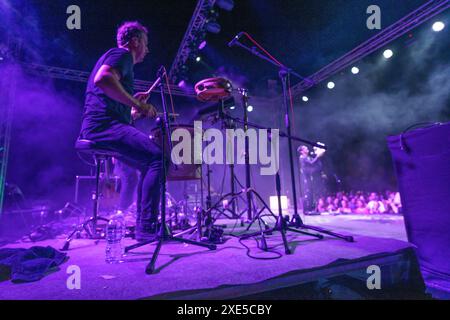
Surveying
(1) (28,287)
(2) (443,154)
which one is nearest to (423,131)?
(2) (443,154)

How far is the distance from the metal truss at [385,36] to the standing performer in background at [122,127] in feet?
10.8

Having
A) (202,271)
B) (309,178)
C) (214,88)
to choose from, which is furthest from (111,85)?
(309,178)

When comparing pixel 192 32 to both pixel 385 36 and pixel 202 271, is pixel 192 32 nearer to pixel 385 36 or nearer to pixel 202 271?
pixel 385 36

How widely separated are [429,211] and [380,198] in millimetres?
6496

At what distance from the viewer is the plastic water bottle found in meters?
1.77

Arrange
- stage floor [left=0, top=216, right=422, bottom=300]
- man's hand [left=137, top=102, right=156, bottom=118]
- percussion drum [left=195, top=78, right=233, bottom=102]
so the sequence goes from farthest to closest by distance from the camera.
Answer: percussion drum [left=195, top=78, right=233, bottom=102]
man's hand [left=137, top=102, right=156, bottom=118]
stage floor [left=0, top=216, right=422, bottom=300]

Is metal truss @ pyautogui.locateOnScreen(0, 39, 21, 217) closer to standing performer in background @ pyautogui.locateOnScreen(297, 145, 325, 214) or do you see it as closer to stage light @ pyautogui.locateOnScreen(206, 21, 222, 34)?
stage light @ pyautogui.locateOnScreen(206, 21, 222, 34)

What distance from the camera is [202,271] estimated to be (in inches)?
57.5

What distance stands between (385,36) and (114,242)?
7.62m

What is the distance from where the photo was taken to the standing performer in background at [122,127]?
2021 millimetres

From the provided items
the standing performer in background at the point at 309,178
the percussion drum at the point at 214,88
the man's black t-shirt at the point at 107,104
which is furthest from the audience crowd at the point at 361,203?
the man's black t-shirt at the point at 107,104

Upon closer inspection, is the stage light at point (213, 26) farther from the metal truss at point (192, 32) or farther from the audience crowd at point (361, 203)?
the audience crowd at point (361, 203)

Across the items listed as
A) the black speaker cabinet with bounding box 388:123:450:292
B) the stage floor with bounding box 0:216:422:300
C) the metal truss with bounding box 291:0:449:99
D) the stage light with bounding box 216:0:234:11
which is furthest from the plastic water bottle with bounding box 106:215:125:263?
the stage light with bounding box 216:0:234:11

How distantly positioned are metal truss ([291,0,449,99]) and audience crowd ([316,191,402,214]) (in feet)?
13.0
